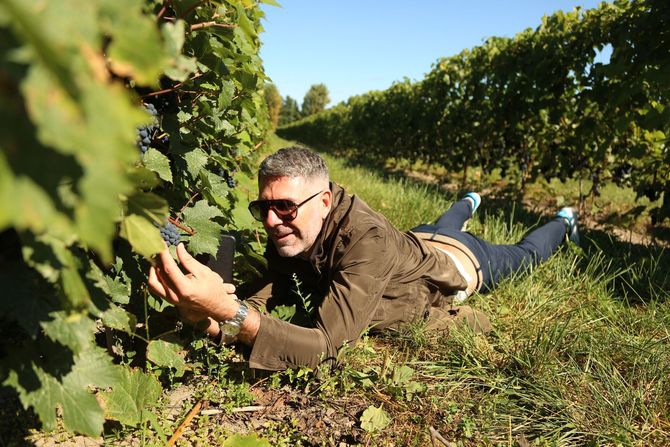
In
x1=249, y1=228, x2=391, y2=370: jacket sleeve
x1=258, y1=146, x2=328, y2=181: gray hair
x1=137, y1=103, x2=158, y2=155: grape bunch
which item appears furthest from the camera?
x1=258, y1=146, x2=328, y2=181: gray hair

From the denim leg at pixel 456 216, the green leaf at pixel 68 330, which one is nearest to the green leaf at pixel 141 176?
the green leaf at pixel 68 330

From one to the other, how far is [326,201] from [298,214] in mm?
187

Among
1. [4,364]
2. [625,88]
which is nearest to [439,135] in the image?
[625,88]

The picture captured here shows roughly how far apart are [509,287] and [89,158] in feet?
10.2

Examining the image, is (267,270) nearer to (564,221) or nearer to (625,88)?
(564,221)

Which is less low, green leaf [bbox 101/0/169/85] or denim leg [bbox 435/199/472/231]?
green leaf [bbox 101/0/169/85]

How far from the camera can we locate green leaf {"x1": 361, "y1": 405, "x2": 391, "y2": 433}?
5.91 ft

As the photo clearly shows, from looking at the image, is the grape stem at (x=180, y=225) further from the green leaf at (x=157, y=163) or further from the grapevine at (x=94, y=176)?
the green leaf at (x=157, y=163)

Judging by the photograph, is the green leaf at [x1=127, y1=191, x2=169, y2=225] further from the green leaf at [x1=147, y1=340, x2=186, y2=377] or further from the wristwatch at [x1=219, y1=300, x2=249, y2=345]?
the green leaf at [x1=147, y1=340, x2=186, y2=377]

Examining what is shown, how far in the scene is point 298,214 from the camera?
87.4 inches

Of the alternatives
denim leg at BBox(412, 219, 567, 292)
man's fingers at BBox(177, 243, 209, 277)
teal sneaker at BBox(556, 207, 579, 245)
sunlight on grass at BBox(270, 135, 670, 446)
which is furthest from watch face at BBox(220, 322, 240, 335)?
teal sneaker at BBox(556, 207, 579, 245)

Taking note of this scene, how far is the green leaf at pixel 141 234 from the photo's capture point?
98 centimetres

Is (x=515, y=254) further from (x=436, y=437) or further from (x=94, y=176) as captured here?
(x=94, y=176)

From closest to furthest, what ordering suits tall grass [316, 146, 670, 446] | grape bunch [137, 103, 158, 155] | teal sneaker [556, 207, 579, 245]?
1. grape bunch [137, 103, 158, 155]
2. tall grass [316, 146, 670, 446]
3. teal sneaker [556, 207, 579, 245]
